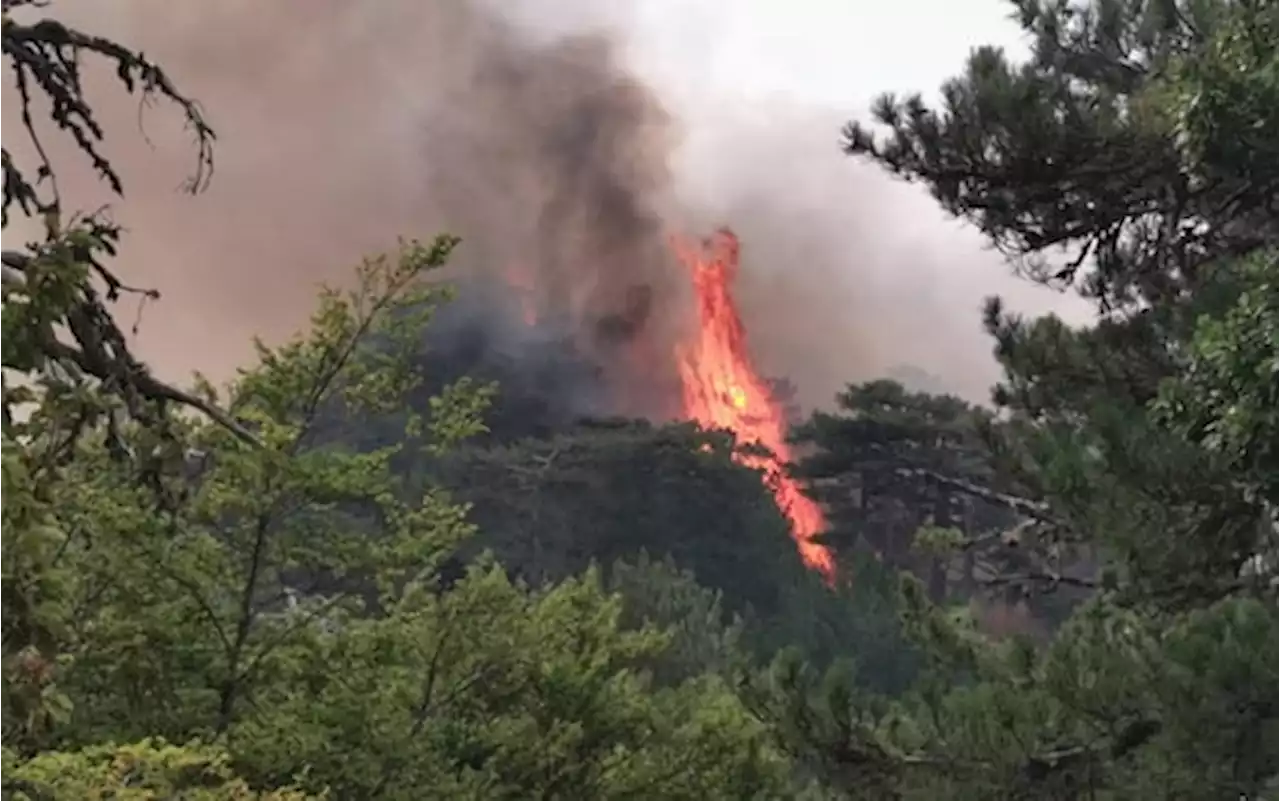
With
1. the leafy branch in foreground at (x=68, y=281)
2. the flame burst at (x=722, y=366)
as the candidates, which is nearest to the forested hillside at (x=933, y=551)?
the leafy branch in foreground at (x=68, y=281)

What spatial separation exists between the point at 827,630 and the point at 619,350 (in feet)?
43.6

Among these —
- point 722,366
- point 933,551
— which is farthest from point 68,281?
point 722,366

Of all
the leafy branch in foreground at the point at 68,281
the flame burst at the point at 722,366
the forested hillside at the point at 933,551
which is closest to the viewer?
the leafy branch in foreground at the point at 68,281

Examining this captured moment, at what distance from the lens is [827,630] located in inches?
878

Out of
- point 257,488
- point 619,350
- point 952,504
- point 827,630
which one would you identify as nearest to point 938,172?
point 257,488

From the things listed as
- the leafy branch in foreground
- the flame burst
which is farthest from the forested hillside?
the flame burst

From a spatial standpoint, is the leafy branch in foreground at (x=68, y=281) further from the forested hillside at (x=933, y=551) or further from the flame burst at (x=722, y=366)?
the flame burst at (x=722, y=366)

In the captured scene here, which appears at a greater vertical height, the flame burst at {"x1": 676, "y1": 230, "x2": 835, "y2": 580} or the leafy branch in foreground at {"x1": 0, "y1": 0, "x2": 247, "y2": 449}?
the flame burst at {"x1": 676, "y1": 230, "x2": 835, "y2": 580}

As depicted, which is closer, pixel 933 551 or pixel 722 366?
pixel 933 551

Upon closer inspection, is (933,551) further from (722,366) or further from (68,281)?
(722,366)

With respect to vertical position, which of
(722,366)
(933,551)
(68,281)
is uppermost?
(722,366)

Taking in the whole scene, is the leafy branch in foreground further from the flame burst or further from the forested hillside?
the flame burst

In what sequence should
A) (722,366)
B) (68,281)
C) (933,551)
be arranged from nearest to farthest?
(68,281), (933,551), (722,366)

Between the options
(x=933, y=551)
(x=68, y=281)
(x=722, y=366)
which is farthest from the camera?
(x=722, y=366)
